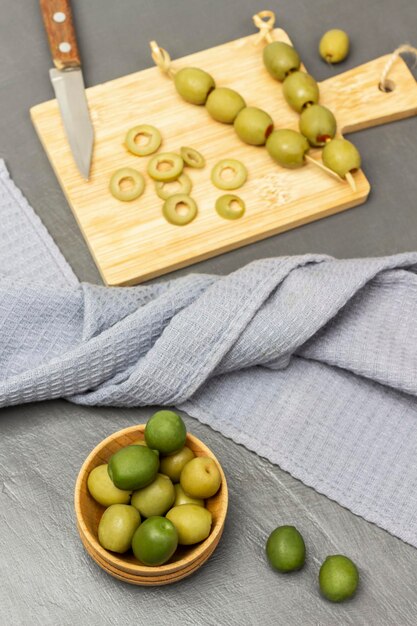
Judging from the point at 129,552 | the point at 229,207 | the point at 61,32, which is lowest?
the point at 129,552

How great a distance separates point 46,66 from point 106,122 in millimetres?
187

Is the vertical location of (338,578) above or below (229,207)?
below

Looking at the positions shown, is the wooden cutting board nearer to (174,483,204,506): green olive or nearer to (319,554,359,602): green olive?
(174,483,204,506): green olive

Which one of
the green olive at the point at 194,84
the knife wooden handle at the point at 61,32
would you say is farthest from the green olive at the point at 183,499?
the knife wooden handle at the point at 61,32

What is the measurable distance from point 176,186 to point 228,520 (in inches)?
22.0

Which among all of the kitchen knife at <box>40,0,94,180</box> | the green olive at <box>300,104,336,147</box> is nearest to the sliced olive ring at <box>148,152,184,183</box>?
the kitchen knife at <box>40,0,94,180</box>

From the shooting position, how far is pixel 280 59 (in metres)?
1.62

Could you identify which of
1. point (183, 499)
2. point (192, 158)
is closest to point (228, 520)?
point (183, 499)

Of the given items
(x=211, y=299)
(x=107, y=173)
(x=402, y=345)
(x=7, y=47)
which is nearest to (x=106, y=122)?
(x=107, y=173)

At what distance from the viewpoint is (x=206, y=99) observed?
1.62 metres

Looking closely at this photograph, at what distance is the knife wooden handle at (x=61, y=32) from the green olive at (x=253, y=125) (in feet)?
1.06

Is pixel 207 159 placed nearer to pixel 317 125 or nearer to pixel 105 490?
pixel 317 125

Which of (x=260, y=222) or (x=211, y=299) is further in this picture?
(x=260, y=222)

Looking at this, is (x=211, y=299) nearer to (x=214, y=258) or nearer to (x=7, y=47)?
(x=214, y=258)
